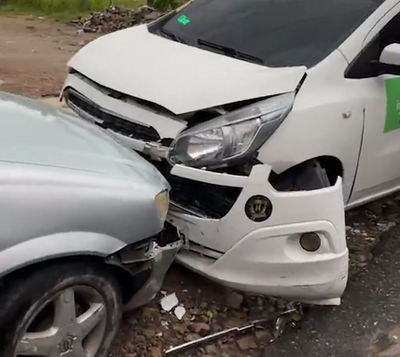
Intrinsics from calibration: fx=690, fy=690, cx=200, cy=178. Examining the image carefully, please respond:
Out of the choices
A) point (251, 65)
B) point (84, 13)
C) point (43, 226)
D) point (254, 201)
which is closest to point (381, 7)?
point (251, 65)

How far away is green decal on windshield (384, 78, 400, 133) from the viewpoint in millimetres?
3912

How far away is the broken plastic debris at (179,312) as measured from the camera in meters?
3.53

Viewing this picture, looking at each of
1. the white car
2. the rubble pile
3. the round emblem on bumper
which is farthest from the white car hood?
the rubble pile

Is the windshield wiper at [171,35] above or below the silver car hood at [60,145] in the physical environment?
below

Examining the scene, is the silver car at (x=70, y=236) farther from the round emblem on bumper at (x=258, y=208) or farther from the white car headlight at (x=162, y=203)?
the round emblem on bumper at (x=258, y=208)

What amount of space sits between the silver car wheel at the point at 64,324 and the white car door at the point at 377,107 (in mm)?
1822

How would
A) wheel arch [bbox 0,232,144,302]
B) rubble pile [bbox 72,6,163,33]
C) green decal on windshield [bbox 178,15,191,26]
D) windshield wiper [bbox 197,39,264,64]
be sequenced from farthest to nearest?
1. rubble pile [bbox 72,6,163,33]
2. green decal on windshield [bbox 178,15,191,26]
3. windshield wiper [bbox 197,39,264,64]
4. wheel arch [bbox 0,232,144,302]

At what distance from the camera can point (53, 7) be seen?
1582 cm

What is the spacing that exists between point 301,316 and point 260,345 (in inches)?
14.0

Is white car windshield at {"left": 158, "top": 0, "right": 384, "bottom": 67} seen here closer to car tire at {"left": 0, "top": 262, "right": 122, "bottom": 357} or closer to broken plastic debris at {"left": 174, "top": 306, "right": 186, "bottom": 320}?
broken plastic debris at {"left": 174, "top": 306, "right": 186, "bottom": 320}

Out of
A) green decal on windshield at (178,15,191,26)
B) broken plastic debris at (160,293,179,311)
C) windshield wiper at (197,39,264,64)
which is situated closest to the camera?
broken plastic debris at (160,293,179,311)

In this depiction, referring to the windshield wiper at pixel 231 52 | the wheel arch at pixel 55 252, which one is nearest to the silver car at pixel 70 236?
the wheel arch at pixel 55 252

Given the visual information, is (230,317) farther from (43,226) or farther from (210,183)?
(43,226)

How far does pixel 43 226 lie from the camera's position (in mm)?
2457
